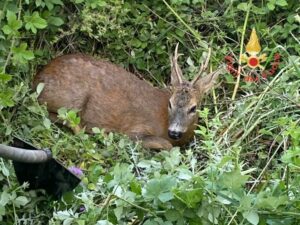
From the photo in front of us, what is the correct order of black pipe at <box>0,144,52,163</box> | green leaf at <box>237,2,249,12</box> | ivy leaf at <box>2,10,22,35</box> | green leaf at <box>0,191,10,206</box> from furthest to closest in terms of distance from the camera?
green leaf at <box>237,2,249,12</box>
ivy leaf at <box>2,10,22,35</box>
green leaf at <box>0,191,10,206</box>
black pipe at <box>0,144,52,163</box>

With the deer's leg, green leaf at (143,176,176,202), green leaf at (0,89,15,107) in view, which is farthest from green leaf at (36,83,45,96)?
green leaf at (143,176,176,202)

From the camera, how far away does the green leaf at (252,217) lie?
13.3 ft

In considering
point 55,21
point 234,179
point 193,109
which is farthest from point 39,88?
point 234,179

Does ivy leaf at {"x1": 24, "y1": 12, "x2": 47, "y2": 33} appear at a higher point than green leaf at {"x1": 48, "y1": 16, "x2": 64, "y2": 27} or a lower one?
higher

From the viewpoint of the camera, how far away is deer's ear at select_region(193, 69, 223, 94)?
21.4 feet

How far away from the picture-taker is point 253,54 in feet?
21.9

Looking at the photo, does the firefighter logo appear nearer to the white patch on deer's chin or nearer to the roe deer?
the roe deer

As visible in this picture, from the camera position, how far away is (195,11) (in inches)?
284

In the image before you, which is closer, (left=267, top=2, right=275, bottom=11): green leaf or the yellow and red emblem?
the yellow and red emblem

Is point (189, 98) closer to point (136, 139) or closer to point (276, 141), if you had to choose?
point (136, 139)

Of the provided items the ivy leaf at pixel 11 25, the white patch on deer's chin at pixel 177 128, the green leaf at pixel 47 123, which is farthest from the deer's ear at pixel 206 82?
the ivy leaf at pixel 11 25

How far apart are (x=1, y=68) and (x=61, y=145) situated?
2.05 feet

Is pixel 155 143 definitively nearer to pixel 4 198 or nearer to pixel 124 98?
pixel 124 98

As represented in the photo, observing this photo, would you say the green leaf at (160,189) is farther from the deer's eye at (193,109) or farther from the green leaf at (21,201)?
the deer's eye at (193,109)
